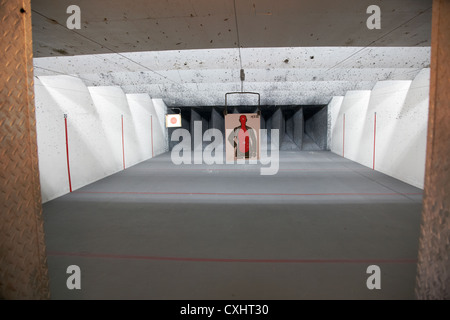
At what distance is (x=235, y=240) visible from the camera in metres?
2.50

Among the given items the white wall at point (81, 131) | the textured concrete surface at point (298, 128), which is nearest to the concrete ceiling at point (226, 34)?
the white wall at point (81, 131)

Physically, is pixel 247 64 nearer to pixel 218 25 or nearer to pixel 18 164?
pixel 218 25

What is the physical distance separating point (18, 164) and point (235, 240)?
1.78 m

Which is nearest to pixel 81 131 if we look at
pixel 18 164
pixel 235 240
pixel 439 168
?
pixel 235 240

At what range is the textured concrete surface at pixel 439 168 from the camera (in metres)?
1.30

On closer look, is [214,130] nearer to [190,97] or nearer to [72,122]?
[190,97]

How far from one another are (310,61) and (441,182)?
3.31m

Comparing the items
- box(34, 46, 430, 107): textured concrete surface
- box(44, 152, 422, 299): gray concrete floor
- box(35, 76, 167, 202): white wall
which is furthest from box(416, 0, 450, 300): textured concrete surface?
box(35, 76, 167, 202): white wall

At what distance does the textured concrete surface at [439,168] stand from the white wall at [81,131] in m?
4.33

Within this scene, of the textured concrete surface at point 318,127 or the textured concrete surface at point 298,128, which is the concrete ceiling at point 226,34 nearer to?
the textured concrete surface at point 318,127

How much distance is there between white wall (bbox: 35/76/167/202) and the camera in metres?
3.96

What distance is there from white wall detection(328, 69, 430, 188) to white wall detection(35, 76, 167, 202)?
5767 millimetres

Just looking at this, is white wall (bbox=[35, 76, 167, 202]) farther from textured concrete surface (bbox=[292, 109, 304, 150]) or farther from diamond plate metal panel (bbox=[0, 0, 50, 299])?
textured concrete surface (bbox=[292, 109, 304, 150])

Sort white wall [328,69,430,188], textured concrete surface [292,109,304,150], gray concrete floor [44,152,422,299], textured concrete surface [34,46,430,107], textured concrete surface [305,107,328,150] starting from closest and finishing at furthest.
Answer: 1. gray concrete floor [44,152,422,299]
2. textured concrete surface [34,46,430,107]
3. white wall [328,69,430,188]
4. textured concrete surface [305,107,328,150]
5. textured concrete surface [292,109,304,150]
